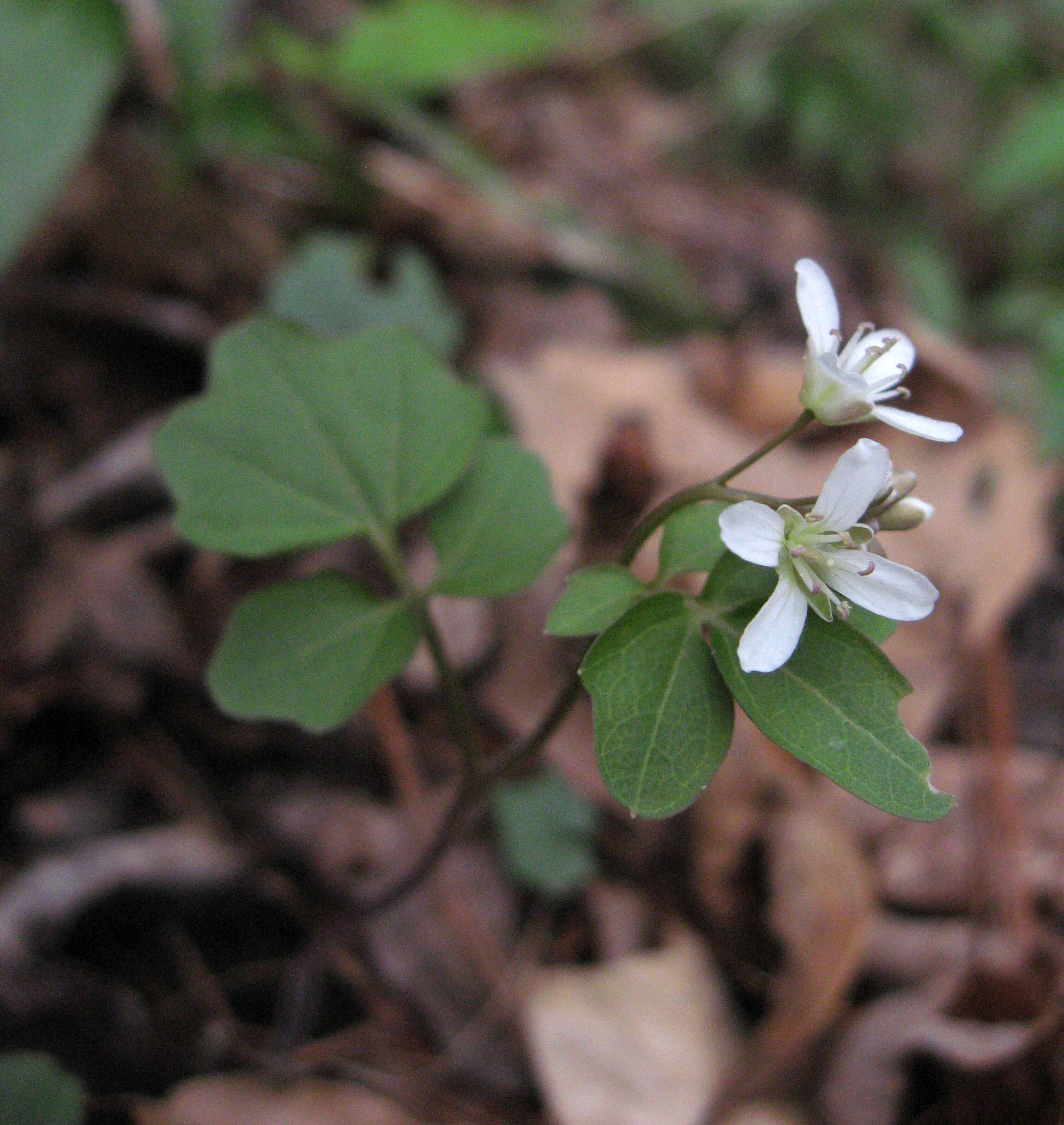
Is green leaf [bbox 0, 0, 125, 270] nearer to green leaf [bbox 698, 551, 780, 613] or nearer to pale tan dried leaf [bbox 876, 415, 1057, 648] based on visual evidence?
green leaf [bbox 698, 551, 780, 613]

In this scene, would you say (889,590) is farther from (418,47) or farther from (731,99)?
(731,99)

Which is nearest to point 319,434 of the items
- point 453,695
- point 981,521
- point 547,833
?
point 453,695

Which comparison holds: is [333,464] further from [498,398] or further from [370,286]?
[370,286]

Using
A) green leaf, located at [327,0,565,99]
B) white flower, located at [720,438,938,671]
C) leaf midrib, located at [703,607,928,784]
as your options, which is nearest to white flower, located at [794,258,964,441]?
white flower, located at [720,438,938,671]

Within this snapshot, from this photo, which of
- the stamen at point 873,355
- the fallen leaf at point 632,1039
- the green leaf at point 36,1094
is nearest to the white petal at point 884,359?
the stamen at point 873,355

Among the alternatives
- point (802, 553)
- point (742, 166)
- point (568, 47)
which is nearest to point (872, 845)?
point (802, 553)

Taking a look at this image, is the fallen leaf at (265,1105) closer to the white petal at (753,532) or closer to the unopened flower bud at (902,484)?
the white petal at (753,532)
